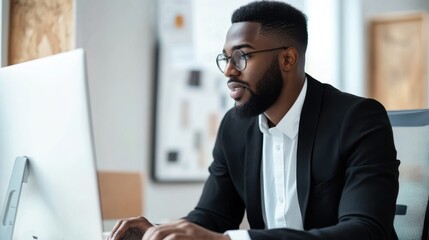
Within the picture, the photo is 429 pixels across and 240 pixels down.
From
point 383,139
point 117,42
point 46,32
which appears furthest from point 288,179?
point 117,42

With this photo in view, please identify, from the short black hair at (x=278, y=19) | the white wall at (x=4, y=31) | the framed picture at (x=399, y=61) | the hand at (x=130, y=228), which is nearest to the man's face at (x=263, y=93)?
the short black hair at (x=278, y=19)

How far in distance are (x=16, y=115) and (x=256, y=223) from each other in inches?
29.3

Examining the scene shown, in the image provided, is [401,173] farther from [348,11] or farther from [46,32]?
[348,11]

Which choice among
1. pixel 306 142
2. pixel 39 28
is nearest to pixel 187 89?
pixel 39 28

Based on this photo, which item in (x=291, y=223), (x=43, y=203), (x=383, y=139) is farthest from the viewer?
(x=291, y=223)

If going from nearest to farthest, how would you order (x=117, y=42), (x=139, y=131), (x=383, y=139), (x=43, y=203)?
(x=43, y=203) → (x=383, y=139) → (x=117, y=42) → (x=139, y=131)

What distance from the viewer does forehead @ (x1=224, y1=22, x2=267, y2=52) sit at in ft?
5.37

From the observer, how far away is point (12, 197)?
4.33 ft

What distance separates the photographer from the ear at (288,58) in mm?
1677

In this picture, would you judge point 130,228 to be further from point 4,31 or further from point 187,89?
point 187,89

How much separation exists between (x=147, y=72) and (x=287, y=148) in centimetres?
196

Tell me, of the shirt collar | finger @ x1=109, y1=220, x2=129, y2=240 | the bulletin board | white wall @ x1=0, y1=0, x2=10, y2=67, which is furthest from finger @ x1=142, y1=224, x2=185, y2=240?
the bulletin board

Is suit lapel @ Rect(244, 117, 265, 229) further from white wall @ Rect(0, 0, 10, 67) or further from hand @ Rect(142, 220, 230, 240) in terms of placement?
white wall @ Rect(0, 0, 10, 67)

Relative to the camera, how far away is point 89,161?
1083mm
